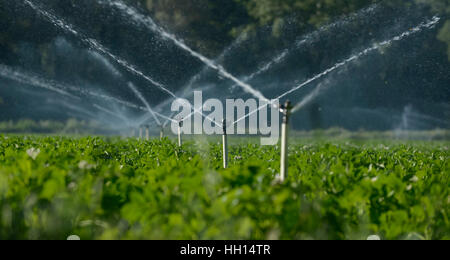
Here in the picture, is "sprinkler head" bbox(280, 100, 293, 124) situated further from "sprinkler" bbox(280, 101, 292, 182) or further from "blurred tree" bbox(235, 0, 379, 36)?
"blurred tree" bbox(235, 0, 379, 36)

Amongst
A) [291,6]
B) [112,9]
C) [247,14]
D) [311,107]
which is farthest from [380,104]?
[112,9]

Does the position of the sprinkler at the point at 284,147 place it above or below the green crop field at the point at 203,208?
above

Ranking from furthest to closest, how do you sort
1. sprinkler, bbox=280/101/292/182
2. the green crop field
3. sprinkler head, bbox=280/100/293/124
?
1. sprinkler head, bbox=280/100/293/124
2. sprinkler, bbox=280/101/292/182
3. the green crop field

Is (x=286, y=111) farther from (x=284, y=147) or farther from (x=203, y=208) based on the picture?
(x=203, y=208)

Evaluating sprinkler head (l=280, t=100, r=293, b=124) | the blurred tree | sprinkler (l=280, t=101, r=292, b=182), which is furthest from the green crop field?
the blurred tree

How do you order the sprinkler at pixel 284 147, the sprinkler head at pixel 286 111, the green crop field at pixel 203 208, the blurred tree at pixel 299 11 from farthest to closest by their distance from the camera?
the blurred tree at pixel 299 11 → the sprinkler head at pixel 286 111 → the sprinkler at pixel 284 147 → the green crop field at pixel 203 208

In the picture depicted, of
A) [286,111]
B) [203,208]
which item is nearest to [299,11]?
[286,111]

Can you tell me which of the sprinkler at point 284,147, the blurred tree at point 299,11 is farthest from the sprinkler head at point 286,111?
the blurred tree at point 299,11

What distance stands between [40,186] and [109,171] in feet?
1.62

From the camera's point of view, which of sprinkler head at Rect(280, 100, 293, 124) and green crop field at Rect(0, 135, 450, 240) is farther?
sprinkler head at Rect(280, 100, 293, 124)

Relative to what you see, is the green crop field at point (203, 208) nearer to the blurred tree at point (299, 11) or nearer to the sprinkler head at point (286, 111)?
the sprinkler head at point (286, 111)

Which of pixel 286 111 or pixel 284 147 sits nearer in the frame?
pixel 284 147
